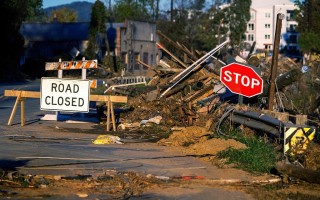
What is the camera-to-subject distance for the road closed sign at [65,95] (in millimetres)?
17406

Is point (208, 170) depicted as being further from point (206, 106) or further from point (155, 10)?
point (155, 10)

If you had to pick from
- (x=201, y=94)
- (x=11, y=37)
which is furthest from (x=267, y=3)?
(x=201, y=94)

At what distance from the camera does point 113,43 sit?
72938 mm

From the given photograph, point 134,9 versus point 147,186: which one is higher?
point 134,9

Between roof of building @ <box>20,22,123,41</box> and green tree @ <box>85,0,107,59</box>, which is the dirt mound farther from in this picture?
roof of building @ <box>20,22,123,41</box>

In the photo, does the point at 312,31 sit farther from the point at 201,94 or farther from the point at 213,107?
the point at 213,107

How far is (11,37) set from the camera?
2110 inches

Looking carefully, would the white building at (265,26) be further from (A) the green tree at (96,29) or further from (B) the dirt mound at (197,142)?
(B) the dirt mound at (197,142)

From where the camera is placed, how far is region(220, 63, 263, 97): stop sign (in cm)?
1642

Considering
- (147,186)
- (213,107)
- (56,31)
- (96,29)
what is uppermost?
(96,29)

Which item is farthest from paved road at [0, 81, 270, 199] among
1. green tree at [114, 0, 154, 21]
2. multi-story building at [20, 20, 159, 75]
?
green tree at [114, 0, 154, 21]

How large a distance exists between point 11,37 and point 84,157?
1665 inches

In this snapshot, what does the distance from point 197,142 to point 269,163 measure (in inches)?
111

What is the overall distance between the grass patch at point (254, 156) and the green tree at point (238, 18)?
78.8 metres
